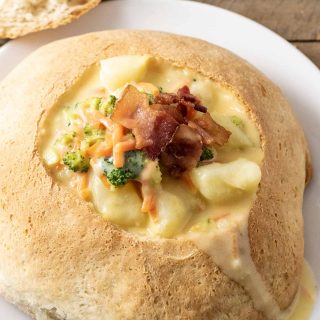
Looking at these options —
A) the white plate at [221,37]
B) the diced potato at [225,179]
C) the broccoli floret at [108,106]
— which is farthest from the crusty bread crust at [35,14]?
the diced potato at [225,179]

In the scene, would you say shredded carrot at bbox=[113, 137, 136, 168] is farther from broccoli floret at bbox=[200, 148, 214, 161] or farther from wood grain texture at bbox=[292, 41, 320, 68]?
wood grain texture at bbox=[292, 41, 320, 68]

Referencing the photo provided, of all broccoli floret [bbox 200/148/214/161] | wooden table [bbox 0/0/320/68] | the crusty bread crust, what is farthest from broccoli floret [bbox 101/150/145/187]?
wooden table [bbox 0/0/320/68]

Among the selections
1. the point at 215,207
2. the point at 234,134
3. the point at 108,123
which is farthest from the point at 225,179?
the point at 108,123

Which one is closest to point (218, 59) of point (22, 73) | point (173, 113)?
point (173, 113)

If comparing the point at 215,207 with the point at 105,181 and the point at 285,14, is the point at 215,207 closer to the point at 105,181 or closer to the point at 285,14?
the point at 105,181

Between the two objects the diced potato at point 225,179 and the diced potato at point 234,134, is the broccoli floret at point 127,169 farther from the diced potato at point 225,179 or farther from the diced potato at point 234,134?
the diced potato at point 234,134

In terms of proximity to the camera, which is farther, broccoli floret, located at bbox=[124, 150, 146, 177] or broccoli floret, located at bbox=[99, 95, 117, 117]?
broccoli floret, located at bbox=[99, 95, 117, 117]
